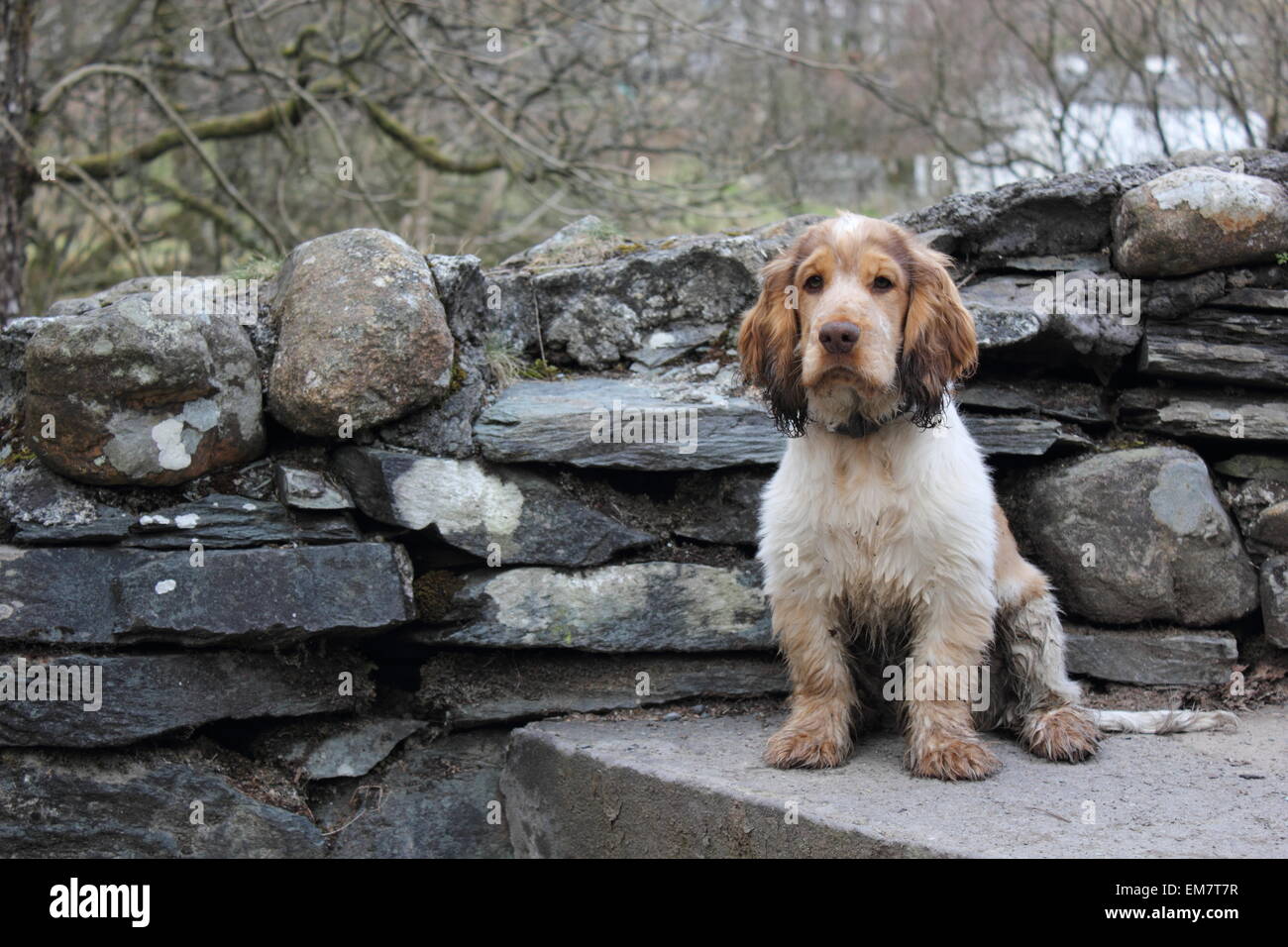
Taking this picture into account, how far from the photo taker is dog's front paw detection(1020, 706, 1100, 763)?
14.3ft

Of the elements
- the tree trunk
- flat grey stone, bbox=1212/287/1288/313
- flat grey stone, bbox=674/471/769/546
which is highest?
the tree trunk

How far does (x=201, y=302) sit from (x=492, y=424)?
4.59 feet

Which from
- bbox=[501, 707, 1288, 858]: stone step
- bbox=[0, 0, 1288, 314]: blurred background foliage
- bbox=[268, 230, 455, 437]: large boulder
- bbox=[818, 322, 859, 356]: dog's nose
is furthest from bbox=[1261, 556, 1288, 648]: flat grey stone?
bbox=[268, 230, 455, 437]: large boulder

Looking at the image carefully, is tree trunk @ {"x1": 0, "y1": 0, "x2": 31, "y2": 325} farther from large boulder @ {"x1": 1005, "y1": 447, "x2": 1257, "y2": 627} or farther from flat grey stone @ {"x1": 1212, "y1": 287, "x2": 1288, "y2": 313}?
flat grey stone @ {"x1": 1212, "y1": 287, "x2": 1288, "y2": 313}

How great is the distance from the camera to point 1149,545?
516 cm

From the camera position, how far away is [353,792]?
4.95 metres

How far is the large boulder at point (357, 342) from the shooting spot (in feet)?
15.6

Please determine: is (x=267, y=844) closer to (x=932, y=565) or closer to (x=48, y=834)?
(x=48, y=834)

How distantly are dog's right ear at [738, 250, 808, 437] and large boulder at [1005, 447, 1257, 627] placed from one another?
5.37ft

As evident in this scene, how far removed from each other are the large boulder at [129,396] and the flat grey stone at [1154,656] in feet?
A: 12.7

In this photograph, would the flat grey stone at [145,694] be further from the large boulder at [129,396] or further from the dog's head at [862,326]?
the dog's head at [862,326]

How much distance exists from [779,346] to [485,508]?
1510 mm

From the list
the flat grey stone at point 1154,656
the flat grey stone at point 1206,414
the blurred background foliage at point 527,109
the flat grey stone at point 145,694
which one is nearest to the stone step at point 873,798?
the flat grey stone at point 1154,656

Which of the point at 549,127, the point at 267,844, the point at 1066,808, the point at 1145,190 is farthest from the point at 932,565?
the point at 549,127
